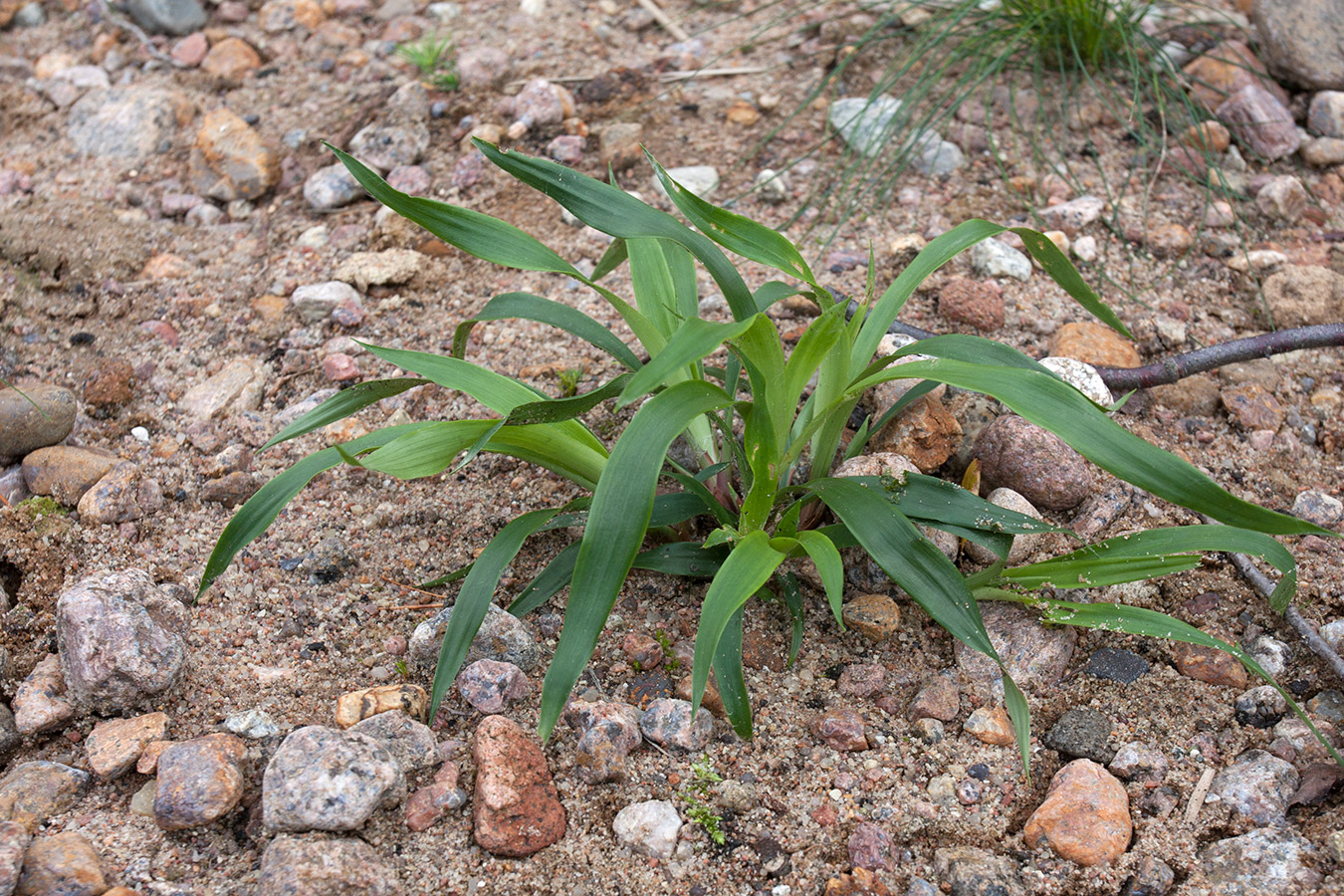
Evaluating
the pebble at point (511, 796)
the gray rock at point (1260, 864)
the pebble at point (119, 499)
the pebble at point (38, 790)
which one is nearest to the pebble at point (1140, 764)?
the gray rock at point (1260, 864)

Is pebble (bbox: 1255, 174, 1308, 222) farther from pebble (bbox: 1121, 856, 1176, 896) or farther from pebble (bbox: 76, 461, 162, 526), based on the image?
pebble (bbox: 76, 461, 162, 526)

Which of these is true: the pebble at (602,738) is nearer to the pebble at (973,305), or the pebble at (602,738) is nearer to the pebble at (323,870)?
the pebble at (323,870)

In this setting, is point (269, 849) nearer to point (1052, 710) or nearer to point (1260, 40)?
point (1052, 710)

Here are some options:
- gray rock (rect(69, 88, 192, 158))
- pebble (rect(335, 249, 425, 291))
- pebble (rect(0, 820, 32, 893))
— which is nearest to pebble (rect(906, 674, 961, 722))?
pebble (rect(0, 820, 32, 893))

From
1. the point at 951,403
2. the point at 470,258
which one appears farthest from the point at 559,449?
the point at 470,258

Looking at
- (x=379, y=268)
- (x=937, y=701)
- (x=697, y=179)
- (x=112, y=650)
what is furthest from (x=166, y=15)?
(x=937, y=701)

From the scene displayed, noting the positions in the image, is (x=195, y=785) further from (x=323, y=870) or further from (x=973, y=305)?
(x=973, y=305)
